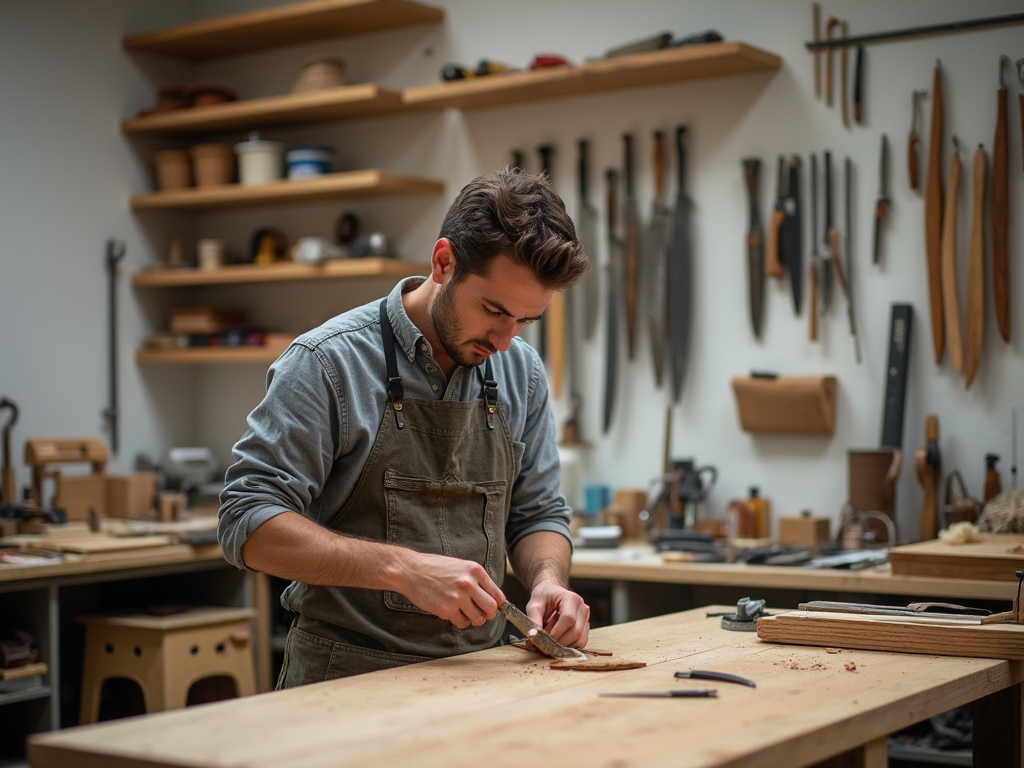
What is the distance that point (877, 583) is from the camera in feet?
11.1

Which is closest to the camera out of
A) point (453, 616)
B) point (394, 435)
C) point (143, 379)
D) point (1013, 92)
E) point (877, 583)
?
point (453, 616)

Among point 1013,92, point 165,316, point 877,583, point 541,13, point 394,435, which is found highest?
point 541,13

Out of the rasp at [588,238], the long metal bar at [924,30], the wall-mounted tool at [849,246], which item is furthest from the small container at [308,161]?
the wall-mounted tool at [849,246]

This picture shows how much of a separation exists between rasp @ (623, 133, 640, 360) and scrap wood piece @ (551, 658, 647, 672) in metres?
2.68

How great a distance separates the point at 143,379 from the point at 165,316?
343 millimetres

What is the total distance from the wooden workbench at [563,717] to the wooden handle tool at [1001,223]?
200 cm

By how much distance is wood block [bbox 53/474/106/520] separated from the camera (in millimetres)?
4762

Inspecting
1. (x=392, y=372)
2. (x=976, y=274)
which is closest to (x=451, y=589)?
(x=392, y=372)

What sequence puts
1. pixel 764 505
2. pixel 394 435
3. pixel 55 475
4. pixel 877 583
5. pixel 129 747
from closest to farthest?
pixel 129 747 → pixel 394 435 → pixel 877 583 → pixel 764 505 → pixel 55 475

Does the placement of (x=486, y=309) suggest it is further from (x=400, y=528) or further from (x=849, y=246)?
(x=849, y=246)

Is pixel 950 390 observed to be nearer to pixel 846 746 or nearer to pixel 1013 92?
pixel 1013 92

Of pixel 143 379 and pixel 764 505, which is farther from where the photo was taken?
pixel 143 379

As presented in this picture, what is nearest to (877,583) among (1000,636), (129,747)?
(1000,636)

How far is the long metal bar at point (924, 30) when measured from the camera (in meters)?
3.96
